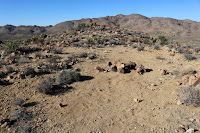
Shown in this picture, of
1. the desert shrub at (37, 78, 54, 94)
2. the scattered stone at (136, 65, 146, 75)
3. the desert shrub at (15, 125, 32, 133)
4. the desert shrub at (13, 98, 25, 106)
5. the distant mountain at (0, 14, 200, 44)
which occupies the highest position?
the distant mountain at (0, 14, 200, 44)

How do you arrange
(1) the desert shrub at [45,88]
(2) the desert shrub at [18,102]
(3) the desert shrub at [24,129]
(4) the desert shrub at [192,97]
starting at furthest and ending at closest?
(1) the desert shrub at [45,88] < (2) the desert shrub at [18,102] < (4) the desert shrub at [192,97] < (3) the desert shrub at [24,129]

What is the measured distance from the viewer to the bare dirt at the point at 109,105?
13.5 feet

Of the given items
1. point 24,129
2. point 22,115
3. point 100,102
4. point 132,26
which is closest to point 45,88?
point 22,115

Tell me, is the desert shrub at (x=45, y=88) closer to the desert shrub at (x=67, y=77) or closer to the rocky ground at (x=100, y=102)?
the rocky ground at (x=100, y=102)

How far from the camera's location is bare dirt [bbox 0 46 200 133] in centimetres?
410

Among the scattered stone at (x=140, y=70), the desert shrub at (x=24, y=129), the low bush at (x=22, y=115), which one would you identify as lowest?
the desert shrub at (x=24, y=129)

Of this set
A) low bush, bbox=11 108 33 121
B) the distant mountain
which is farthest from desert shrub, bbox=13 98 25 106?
the distant mountain

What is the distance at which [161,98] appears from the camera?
5496mm

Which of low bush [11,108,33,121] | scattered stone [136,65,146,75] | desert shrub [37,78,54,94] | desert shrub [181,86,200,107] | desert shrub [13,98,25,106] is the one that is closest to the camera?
low bush [11,108,33,121]

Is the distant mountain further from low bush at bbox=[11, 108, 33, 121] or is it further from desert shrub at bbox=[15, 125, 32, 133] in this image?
desert shrub at bbox=[15, 125, 32, 133]

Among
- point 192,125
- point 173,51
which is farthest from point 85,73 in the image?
point 173,51

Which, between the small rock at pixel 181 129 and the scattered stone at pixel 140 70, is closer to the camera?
the small rock at pixel 181 129

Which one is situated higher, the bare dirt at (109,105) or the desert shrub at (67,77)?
the desert shrub at (67,77)

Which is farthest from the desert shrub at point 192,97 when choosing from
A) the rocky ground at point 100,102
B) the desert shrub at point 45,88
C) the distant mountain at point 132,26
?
the distant mountain at point 132,26
